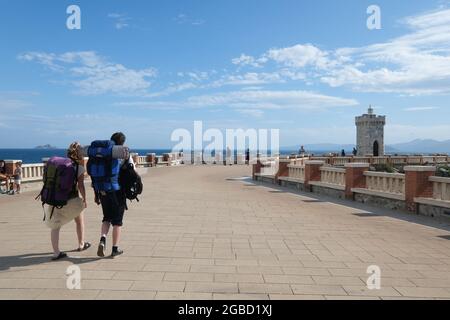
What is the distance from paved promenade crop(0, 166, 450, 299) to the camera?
5.16m

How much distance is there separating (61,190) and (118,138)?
113 cm

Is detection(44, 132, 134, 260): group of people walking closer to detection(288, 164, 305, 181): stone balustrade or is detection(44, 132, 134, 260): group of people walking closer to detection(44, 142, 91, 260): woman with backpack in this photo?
detection(44, 142, 91, 260): woman with backpack

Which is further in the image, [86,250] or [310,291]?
[86,250]

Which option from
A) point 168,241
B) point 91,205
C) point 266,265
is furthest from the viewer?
point 91,205

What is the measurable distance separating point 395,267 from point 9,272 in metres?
Answer: 5.40

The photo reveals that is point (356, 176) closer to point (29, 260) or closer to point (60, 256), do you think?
point (60, 256)

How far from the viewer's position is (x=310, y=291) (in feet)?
17.0

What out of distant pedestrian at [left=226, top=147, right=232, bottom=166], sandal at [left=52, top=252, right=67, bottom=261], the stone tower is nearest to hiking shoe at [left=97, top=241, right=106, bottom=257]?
sandal at [left=52, top=252, right=67, bottom=261]

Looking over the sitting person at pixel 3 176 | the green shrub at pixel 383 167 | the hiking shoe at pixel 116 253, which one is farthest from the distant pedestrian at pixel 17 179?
the green shrub at pixel 383 167

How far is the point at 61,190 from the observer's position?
6.39 metres

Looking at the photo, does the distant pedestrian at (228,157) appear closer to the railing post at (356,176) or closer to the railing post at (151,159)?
the railing post at (151,159)
